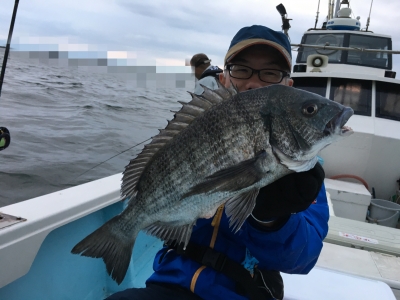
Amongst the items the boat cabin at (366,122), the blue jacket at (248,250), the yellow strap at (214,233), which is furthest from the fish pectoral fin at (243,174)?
the boat cabin at (366,122)

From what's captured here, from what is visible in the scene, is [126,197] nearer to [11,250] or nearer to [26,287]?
[11,250]

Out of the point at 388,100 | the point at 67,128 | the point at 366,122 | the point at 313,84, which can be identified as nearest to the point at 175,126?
the point at 366,122

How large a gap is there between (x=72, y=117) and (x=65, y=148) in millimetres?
3221

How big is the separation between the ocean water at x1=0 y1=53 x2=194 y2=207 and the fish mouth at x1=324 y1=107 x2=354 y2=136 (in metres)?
1.35

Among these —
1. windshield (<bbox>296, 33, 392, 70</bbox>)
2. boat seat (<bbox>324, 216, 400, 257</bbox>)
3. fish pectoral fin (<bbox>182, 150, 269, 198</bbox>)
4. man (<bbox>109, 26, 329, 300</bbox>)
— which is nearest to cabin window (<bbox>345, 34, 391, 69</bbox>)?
windshield (<bbox>296, 33, 392, 70</bbox>)

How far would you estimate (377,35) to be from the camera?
8.35 m

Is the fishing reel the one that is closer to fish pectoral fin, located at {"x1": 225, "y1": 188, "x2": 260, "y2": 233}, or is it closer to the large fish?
the large fish

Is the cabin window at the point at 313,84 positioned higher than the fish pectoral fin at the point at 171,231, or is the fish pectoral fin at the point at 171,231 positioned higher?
the cabin window at the point at 313,84

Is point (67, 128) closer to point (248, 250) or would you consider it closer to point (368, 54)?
point (368, 54)

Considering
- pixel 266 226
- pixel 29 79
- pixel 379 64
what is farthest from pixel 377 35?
pixel 29 79

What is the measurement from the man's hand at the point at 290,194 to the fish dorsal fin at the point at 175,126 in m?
0.43

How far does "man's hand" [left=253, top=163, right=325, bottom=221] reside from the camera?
1339mm

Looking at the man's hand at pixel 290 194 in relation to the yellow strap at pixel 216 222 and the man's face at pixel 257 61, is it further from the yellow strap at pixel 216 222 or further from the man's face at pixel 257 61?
the man's face at pixel 257 61

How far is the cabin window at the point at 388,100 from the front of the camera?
19.9 ft
